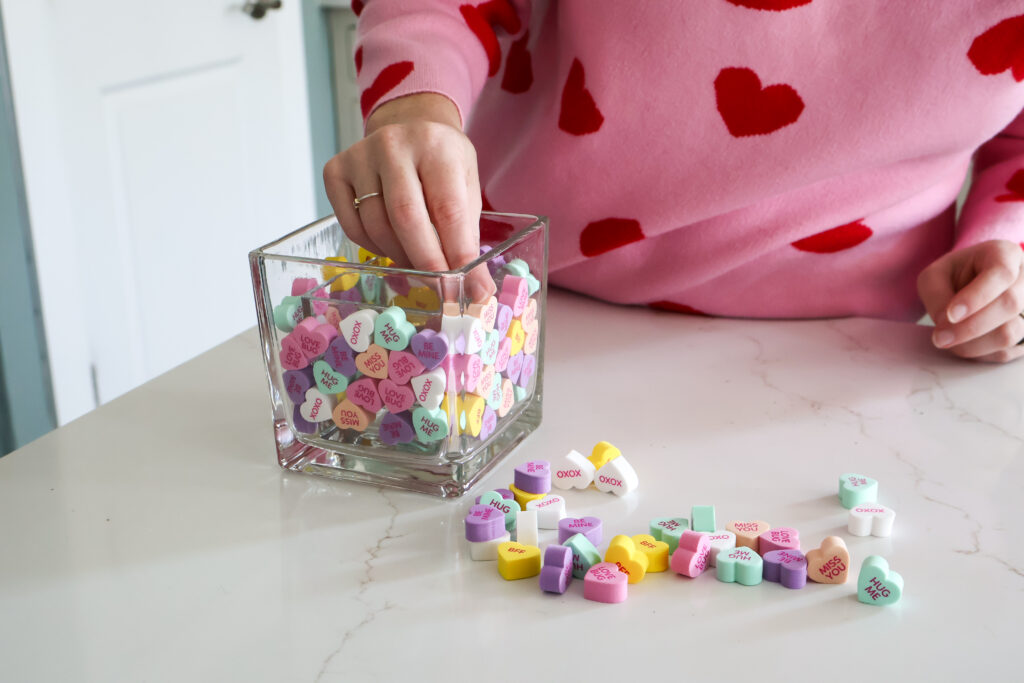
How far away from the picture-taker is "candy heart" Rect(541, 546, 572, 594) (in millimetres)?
538

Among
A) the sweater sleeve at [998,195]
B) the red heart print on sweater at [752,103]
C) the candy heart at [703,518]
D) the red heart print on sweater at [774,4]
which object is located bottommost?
the candy heart at [703,518]

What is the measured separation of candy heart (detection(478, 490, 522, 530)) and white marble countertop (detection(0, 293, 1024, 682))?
0.08 ft

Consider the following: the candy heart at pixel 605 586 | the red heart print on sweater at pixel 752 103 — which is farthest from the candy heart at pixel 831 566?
the red heart print on sweater at pixel 752 103

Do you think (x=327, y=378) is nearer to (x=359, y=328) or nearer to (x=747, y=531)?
(x=359, y=328)

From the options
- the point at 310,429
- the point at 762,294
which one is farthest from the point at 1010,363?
the point at 310,429

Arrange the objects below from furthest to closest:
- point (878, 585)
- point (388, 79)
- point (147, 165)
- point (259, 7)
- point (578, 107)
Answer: point (259, 7)
point (147, 165)
point (578, 107)
point (388, 79)
point (878, 585)

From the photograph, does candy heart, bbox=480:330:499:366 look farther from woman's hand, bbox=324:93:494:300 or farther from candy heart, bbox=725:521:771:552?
candy heart, bbox=725:521:771:552

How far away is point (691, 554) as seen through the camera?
55 centimetres

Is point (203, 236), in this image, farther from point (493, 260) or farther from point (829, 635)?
point (829, 635)

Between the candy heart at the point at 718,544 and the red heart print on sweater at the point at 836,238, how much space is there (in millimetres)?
433

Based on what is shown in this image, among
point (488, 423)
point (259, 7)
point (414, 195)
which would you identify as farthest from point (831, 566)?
point (259, 7)

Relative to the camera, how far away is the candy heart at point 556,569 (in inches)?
21.2

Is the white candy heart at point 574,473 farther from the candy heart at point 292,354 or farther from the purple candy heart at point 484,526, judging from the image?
the candy heart at point 292,354

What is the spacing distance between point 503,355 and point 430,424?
0.08m
